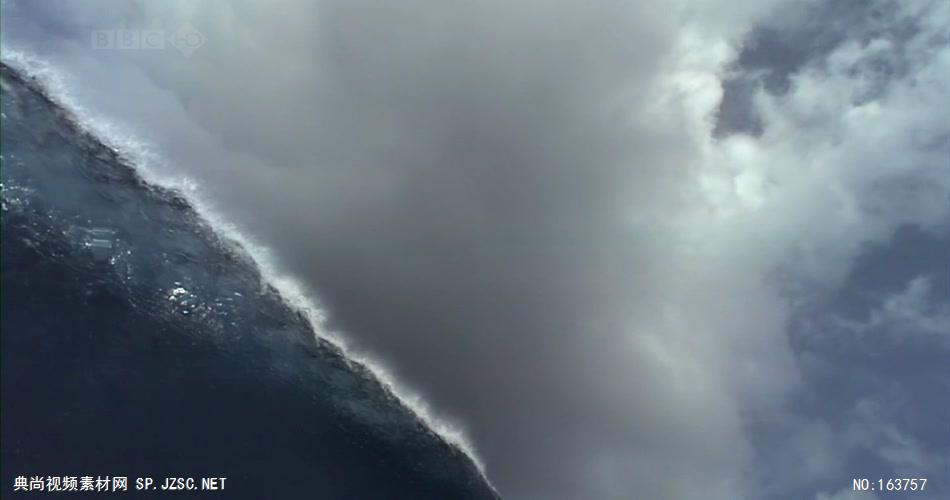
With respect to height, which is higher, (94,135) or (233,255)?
(94,135)

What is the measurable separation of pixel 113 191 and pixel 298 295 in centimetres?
3372

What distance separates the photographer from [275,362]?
10281 cm

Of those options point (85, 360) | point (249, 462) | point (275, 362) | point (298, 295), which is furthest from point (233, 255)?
point (249, 462)

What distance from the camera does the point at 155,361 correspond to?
9219 cm

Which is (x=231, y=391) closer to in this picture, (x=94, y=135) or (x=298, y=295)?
(x=298, y=295)

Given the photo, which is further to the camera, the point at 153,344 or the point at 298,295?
the point at 298,295

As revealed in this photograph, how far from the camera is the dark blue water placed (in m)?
84.6

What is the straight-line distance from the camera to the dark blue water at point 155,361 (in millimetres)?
84562

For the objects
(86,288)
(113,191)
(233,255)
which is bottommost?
(86,288)

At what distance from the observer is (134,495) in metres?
83.1

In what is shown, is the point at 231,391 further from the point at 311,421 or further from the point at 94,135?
the point at 94,135

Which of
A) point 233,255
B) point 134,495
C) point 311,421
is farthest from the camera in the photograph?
point 233,255

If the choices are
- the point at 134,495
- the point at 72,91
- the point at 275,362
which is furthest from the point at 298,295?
the point at 72,91

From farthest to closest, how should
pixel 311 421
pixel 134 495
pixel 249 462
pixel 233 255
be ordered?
pixel 233 255 < pixel 311 421 < pixel 249 462 < pixel 134 495
